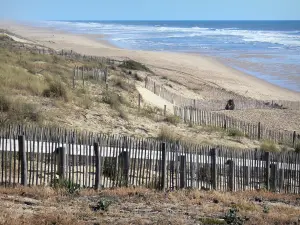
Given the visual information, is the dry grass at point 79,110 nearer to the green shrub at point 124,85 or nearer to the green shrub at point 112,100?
the green shrub at point 112,100

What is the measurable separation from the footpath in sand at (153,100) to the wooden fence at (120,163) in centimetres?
1206

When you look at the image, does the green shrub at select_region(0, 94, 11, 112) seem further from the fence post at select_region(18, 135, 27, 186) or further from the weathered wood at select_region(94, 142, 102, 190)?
the weathered wood at select_region(94, 142, 102, 190)

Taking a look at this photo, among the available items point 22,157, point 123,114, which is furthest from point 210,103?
point 22,157

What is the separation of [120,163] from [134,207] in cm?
173

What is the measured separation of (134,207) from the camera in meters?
8.47

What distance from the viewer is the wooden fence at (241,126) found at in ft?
63.8

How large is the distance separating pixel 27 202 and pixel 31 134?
189 cm

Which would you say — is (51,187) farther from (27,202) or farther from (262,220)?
(262,220)

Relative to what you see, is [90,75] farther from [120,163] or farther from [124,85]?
[120,163]

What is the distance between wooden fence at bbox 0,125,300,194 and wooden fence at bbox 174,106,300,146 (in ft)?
25.3

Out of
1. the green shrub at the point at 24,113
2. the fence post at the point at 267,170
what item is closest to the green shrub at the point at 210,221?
the fence post at the point at 267,170

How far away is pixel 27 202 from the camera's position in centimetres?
804

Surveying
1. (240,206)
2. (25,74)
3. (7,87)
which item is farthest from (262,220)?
(25,74)


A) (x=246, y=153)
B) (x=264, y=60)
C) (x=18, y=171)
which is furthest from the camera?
(x=264, y=60)
